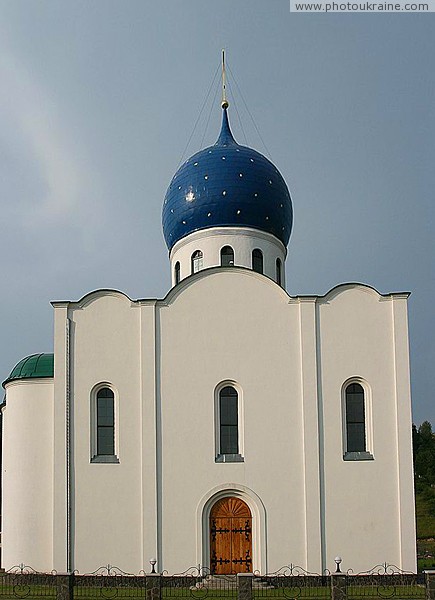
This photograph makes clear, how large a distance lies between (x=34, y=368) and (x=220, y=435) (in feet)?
17.4

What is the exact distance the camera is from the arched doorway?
1880 cm

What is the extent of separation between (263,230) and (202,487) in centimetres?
797

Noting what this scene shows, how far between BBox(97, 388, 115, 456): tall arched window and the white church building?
0.03 meters

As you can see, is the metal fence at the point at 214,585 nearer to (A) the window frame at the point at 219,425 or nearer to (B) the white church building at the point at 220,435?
(B) the white church building at the point at 220,435

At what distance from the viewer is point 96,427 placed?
19.4 m

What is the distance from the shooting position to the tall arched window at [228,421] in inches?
758

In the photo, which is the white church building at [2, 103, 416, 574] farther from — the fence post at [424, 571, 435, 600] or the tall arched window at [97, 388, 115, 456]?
the fence post at [424, 571, 435, 600]

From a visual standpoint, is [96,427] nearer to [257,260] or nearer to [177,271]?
[177,271]

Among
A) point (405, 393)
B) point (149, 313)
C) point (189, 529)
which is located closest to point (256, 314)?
point (149, 313)

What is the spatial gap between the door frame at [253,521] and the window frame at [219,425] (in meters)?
0.63

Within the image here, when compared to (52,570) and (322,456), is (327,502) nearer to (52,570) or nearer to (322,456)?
(322,456)

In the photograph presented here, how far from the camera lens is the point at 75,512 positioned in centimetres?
1889

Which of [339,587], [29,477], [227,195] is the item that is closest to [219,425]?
[29,477]

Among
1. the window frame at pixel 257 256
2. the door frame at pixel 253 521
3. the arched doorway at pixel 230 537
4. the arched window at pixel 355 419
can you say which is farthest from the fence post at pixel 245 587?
the window frame at pixel 257 256
